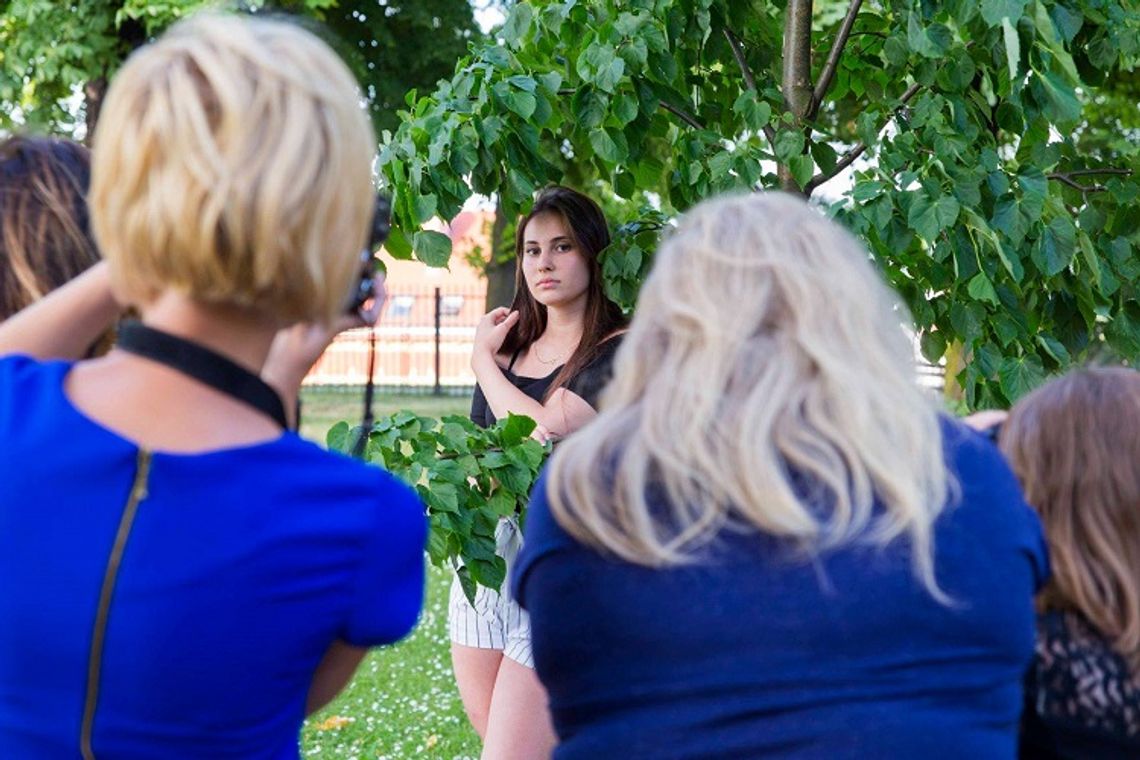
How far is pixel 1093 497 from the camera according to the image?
1682 millimetres

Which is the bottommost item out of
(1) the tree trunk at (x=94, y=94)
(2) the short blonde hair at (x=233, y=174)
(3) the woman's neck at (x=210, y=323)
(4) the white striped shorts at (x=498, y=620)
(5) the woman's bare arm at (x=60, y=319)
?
(1) the tree trunk at (x=94, y=94)

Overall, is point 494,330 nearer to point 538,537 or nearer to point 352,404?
point 538,537

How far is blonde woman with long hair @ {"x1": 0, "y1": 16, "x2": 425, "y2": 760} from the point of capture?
128 cm

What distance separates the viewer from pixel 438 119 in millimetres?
3020

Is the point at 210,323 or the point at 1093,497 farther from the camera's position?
the point at 1093,497

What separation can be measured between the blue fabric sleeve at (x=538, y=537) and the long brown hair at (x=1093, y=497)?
627 millimetres

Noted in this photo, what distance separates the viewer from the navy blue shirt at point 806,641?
1405 mm

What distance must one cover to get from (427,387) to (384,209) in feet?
72.7

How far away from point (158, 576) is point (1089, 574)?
1084mm

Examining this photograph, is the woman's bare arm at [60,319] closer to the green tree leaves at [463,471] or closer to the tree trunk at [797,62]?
the green tree leaves at [463,471]

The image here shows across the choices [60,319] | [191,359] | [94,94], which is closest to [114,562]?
[191,359]

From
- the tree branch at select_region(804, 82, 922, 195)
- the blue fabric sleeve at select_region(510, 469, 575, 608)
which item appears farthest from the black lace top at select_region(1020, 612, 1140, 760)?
the tree branch at select_region(804, 82, 922, 195)

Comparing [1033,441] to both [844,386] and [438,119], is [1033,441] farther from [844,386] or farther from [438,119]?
[438,119]

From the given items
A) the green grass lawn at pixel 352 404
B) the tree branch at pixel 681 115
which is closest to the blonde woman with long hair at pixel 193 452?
the tree branch at pixel 681 115
